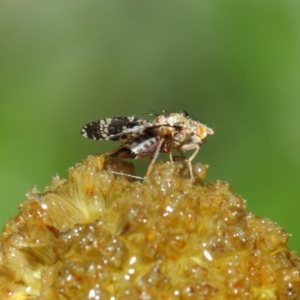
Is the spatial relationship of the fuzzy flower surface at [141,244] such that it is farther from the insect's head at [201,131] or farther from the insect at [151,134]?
the insect's head at [201,131]

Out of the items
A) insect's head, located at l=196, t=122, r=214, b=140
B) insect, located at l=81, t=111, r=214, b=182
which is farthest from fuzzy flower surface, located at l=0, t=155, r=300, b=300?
insect's head, located at l=196, t=122, r=214, b=140

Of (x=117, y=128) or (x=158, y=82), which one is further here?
(x=158, y=82)

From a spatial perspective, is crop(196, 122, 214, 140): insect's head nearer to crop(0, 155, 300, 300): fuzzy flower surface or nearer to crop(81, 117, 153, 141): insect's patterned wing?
crop(81, 117, 153, 141): insect's patterned wing

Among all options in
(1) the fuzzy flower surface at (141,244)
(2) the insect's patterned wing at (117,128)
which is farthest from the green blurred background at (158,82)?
(1) the fuzzy flower surface at (141,244)

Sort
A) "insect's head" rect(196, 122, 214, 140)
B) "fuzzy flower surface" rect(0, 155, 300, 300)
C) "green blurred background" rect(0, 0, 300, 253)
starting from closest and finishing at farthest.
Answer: "fuzzy flower surface" rect(0, 155, 300, 300)
"insect's head" rect(196, 122, 214, 140)
"green blurred background" rect(0, 0, 300, 253)

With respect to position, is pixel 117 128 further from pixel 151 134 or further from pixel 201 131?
pixel 201 131

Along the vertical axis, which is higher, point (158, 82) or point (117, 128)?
point (158, 82)

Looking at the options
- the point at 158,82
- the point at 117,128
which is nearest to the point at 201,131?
the point at 117,128
